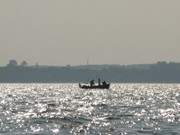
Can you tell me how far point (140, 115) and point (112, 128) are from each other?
19760 millimetres

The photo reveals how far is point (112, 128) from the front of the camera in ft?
235

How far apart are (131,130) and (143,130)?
118cm

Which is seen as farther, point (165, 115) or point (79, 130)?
point (165, 115)

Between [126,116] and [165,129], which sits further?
[126,116]

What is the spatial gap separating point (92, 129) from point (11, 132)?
8.43 m

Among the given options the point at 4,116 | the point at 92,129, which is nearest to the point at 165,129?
the point at 92,129

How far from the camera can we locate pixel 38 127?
73125mm

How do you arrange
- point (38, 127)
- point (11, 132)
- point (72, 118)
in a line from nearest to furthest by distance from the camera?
1. point (11, 132)
2. point (38, 127)
3. point (72, 118)

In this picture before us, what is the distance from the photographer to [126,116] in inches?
3497

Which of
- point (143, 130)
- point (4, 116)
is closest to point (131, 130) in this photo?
point (143, 130)

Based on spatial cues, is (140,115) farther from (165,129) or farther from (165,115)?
(165,129)

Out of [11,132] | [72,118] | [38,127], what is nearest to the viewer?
[11,132]

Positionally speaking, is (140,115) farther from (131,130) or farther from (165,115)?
(131,130)

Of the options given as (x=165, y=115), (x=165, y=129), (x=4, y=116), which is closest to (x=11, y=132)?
(x=165, y=129)
